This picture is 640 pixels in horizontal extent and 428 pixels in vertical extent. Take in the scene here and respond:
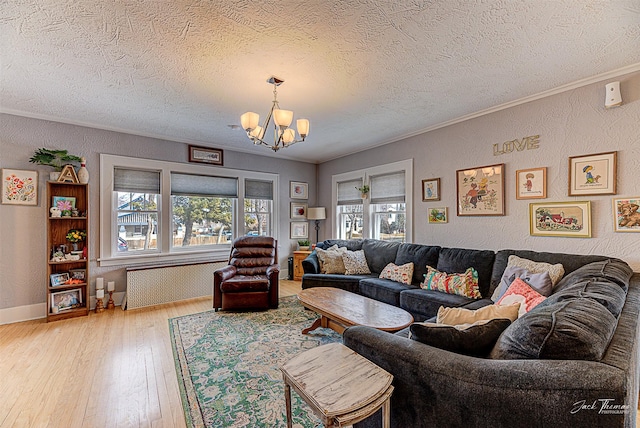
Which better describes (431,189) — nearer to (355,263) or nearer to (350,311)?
(355,263)

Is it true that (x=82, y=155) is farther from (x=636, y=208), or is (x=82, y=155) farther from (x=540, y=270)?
(x=636, y=208)

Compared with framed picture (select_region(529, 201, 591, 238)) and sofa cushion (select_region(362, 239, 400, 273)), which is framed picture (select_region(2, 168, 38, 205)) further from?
framed picture (select_region(529, 201, 591, 238))

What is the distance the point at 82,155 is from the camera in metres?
3.89

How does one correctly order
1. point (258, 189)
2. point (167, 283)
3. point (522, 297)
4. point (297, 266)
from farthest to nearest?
point (297, 266)
point (258, 189)
point (167, 283)
point (522, 297)

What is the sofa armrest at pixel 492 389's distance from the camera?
83cm

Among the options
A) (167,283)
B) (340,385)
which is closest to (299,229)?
(167,283)

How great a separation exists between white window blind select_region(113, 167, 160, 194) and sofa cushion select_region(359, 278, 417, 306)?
3.50m

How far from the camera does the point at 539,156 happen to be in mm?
2990

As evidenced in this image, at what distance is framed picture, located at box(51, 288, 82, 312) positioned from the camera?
3.61 meters

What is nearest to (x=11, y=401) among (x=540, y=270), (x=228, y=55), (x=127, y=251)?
(x=127, y=251)

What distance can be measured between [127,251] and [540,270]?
16.9 ft

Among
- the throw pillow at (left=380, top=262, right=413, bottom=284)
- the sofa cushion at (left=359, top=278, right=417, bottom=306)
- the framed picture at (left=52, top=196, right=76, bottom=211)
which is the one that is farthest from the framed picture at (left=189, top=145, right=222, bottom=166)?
the throw pillow at (left=380, top=262, right=413, bottom=284)

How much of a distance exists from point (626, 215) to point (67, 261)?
6.04 m

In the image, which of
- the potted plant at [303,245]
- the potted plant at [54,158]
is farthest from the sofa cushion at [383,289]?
the potted plant at [54,158]
